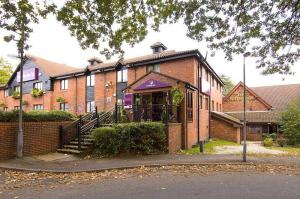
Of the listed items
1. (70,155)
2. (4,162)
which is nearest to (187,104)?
(70,155)

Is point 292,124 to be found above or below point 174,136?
above

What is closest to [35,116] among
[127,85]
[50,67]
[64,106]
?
[127,85]

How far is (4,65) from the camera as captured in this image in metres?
43.0

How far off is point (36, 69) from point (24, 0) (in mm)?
24822

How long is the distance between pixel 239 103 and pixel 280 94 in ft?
23.8

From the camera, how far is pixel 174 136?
1573 centimetres

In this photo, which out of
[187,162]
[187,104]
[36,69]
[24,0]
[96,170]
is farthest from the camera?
[36,69]

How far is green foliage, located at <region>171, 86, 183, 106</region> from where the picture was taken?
659 inches

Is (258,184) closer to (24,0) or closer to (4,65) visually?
(24,0)

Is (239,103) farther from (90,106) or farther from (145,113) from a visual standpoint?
(145,113)

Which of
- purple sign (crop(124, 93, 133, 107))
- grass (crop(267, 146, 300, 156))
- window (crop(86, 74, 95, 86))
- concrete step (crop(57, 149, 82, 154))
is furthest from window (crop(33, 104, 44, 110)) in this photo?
grass (crop(267, 146, 300, 156))

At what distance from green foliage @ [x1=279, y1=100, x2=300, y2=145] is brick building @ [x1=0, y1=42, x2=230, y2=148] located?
7.36 m

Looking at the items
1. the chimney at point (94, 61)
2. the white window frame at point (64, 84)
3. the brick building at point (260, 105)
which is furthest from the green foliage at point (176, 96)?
the brick building at point (260, 105)

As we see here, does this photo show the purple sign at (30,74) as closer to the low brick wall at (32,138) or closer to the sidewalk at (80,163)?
the low brick wall at (32,138)
